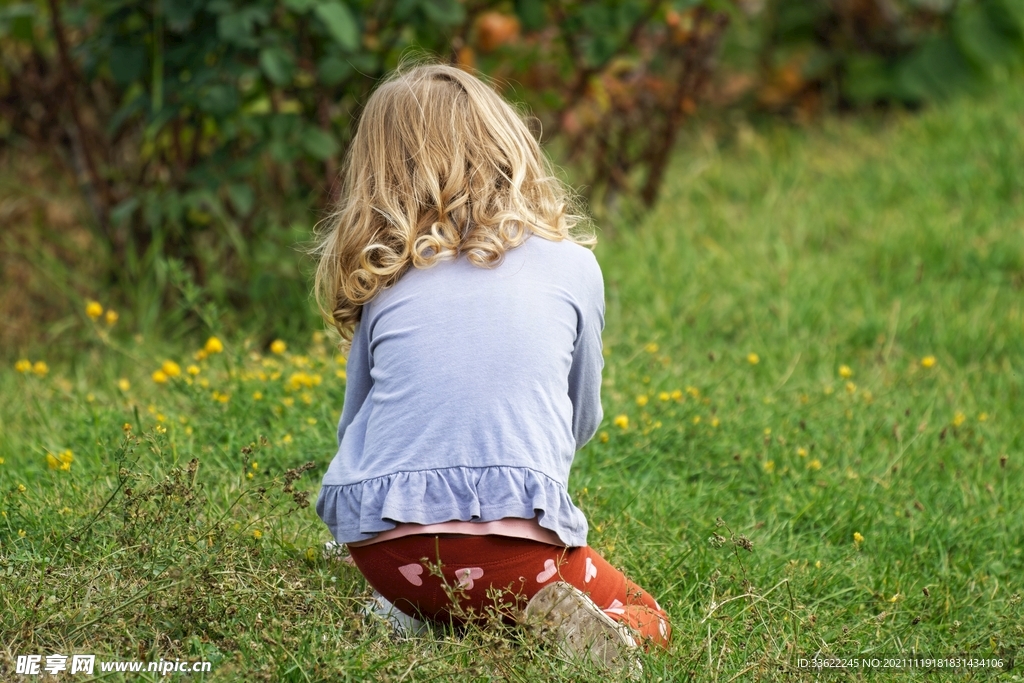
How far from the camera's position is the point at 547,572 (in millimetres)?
2012

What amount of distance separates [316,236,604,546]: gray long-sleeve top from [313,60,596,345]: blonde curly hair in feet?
0.17

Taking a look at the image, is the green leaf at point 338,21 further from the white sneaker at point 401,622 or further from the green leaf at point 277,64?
the white sneaker at point 401,622

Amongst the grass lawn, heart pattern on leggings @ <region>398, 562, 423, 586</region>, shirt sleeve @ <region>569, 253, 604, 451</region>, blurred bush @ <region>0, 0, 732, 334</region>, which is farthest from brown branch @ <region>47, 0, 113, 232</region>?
heart pattern on leggings @ <region>398, 562, 423, 586</region>

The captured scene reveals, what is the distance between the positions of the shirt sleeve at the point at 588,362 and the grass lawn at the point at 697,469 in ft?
1.19

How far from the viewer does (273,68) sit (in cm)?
343

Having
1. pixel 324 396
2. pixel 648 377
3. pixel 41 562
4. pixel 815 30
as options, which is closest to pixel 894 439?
pixel 648 377

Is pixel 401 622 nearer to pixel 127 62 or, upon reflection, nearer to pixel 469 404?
pixel 469 404

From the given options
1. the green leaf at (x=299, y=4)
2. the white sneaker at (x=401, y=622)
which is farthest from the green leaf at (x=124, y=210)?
the white sneaker at (x=401, y=622)

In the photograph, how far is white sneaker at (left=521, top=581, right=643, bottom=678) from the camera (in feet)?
6.43

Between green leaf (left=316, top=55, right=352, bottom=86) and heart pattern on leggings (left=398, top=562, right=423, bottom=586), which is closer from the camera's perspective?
heart pattern on leggings (left=398, top=562, right=423, bottom=586)

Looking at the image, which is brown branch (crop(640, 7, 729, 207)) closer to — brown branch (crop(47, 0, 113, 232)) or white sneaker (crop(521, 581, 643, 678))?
brown branch (crop(47, 0, 113, 232))

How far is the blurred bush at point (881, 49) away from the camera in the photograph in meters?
5.63

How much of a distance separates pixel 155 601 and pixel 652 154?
3.50 meters

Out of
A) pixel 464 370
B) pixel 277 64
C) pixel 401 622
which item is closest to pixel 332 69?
pixel 277 64
